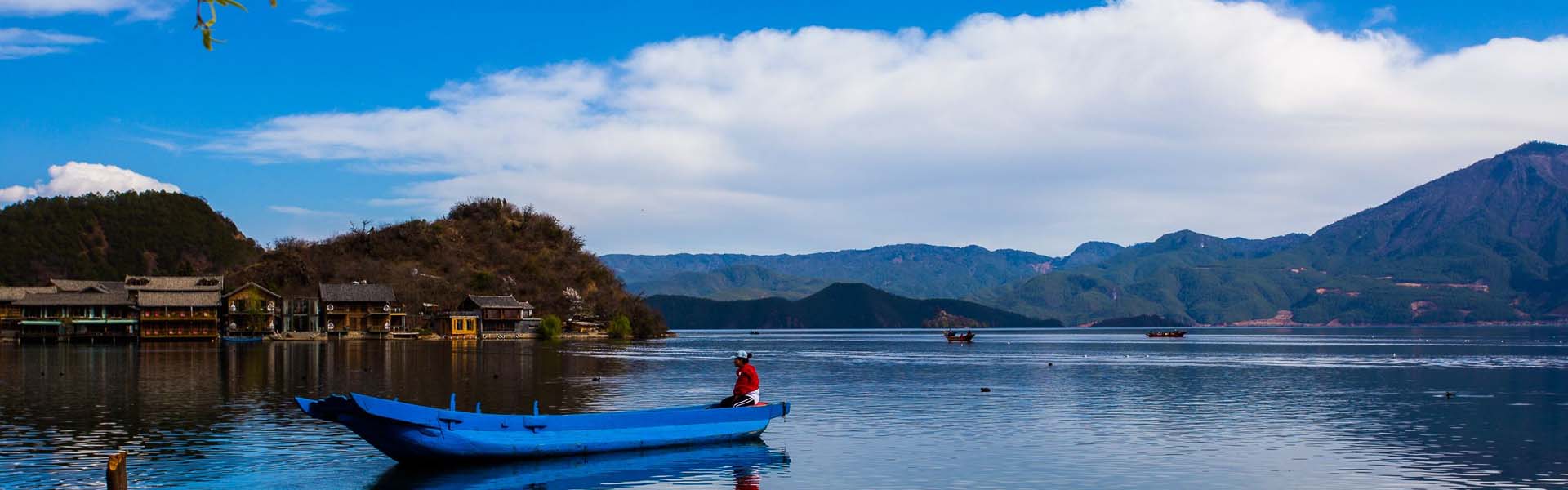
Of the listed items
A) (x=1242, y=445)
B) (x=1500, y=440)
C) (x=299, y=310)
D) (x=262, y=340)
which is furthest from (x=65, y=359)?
(x=1500, y=440)

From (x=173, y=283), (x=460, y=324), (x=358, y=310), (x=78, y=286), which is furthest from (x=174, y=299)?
(x=460, y=324)

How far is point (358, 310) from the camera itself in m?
158

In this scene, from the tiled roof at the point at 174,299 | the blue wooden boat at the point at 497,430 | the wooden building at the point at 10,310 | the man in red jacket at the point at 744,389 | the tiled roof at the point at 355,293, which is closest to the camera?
the blue wooden boat at the point at 497,430

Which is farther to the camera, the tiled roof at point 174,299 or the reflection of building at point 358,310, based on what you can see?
the reflection of building at point 358,310

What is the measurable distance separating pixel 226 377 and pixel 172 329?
290 ft

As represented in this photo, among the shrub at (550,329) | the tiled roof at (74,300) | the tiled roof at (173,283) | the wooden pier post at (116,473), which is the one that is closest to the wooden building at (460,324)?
the shrub at (550,329)

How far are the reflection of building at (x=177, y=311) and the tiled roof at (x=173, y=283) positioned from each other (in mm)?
403

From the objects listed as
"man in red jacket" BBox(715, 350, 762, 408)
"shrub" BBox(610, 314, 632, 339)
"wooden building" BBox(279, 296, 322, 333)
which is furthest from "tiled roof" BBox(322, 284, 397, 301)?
"man in red jacket" BBox(715, 350, 762, 408)

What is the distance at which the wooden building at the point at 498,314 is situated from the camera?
543 feet

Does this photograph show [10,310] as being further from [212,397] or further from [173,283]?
[212,397]

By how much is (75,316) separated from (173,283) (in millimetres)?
11489

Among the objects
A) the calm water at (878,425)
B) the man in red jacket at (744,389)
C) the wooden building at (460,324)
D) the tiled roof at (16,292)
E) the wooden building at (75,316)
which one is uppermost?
the tiled roof at (16,292)

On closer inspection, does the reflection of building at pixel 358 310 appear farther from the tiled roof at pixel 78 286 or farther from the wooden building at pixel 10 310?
the wooden building at pixel 10 310

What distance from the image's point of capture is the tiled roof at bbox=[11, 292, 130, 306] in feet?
458
